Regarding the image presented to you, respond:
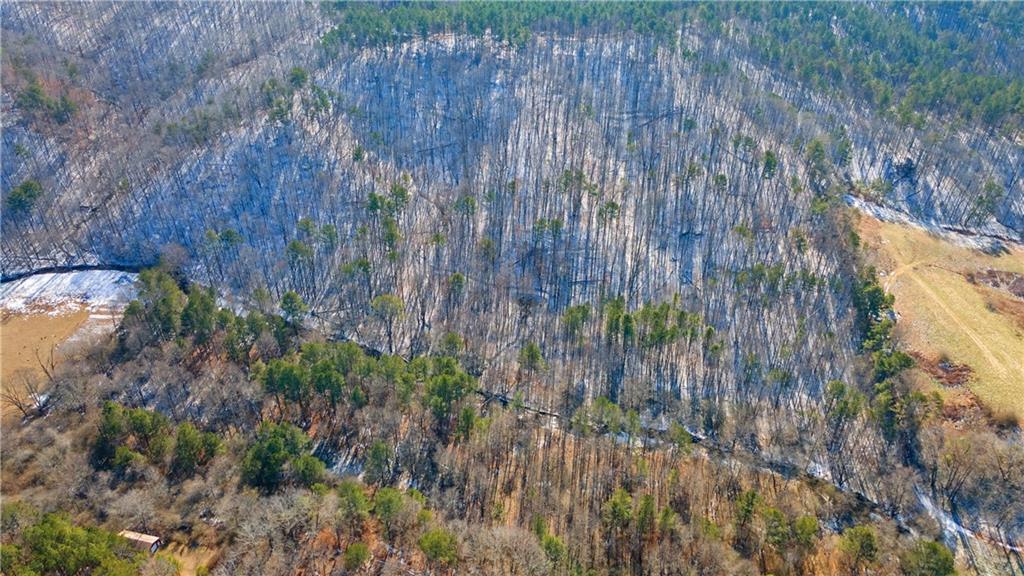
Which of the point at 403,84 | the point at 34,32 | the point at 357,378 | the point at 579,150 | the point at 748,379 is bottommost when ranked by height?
the point at 748,379

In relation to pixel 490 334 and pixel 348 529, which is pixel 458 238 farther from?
pixel 348 529

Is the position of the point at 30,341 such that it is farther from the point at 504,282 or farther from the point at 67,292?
the point at 504,282

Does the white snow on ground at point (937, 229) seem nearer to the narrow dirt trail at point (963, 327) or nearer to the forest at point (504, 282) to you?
the forest at point (504, 282)

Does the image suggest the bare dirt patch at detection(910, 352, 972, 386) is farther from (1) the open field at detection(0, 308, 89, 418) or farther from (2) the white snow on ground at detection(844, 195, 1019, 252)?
(1) the open field at detection(0, 308, 89, 418)

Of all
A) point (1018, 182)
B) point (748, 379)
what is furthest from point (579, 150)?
point (1018, 182)

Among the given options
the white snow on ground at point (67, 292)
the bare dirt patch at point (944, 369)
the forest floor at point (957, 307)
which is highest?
the white snow on ground at point (67, 292)

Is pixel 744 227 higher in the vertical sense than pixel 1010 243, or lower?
higher


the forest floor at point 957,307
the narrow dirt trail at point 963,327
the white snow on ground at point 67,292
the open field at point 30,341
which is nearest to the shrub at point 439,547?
the open field at point 30,341
